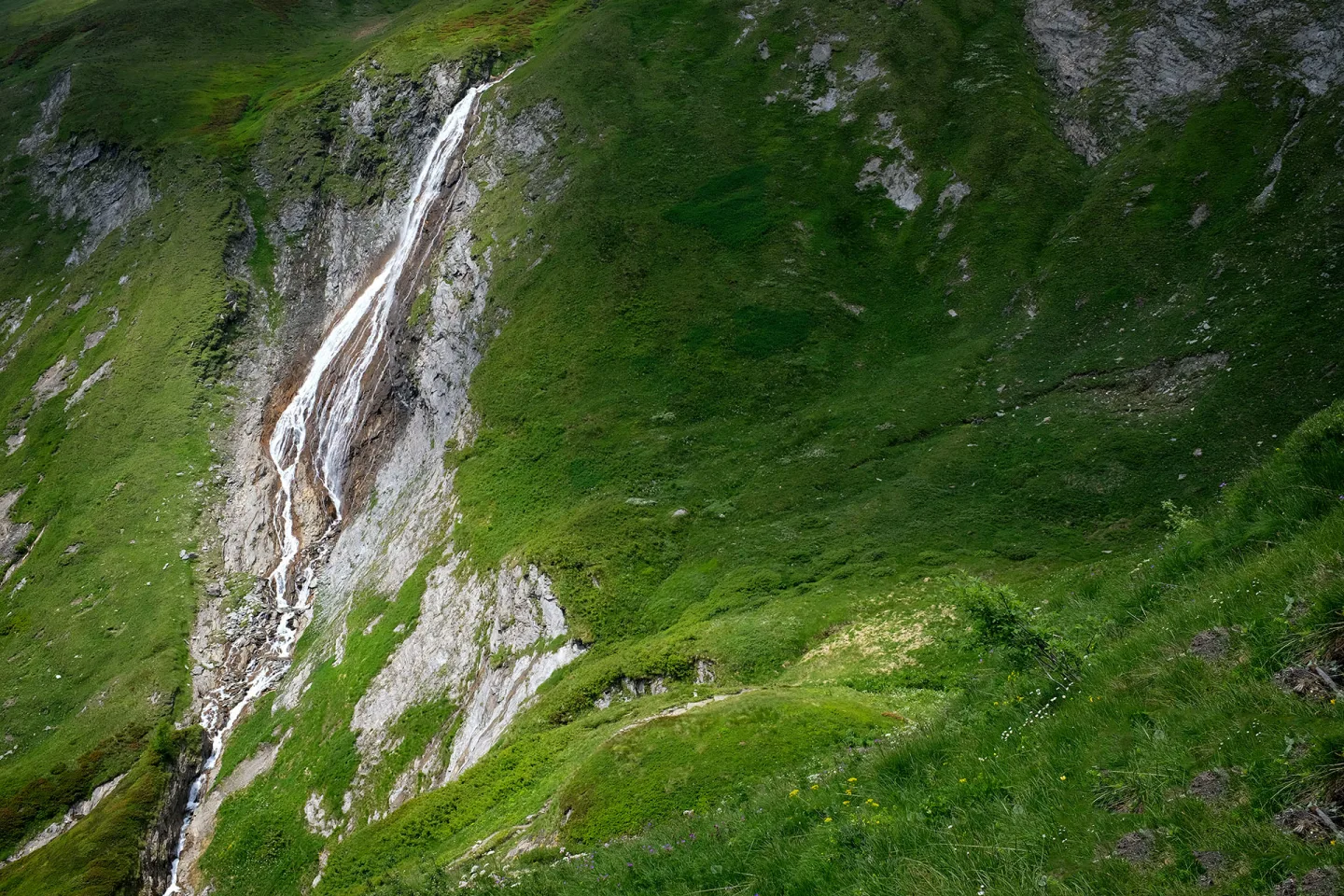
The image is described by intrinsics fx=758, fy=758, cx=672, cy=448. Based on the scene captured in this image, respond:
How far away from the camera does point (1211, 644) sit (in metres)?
8.19

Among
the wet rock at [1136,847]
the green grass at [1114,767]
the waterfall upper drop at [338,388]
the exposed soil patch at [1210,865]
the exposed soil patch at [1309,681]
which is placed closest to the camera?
the exposed soil patch at [1210,865]

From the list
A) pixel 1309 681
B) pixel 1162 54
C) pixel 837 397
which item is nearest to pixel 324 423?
pixel 837 397

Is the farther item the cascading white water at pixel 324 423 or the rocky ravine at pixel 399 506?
the cascading white water at pixel 324 423

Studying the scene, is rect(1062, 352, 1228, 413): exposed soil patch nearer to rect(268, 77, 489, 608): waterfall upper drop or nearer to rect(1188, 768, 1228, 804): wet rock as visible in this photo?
rect(1188, 768, 1228, 804): wet rock

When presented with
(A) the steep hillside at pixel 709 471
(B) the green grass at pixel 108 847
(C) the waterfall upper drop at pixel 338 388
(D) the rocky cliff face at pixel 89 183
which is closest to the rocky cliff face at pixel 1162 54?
(A) the steep hillside at pixel 709 471

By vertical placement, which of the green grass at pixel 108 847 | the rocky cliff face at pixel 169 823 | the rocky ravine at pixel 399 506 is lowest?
the rocky cliff face at pixel 169 823

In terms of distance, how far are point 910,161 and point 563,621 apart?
44.8 m

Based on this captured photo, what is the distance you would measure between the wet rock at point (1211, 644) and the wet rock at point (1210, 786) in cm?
177

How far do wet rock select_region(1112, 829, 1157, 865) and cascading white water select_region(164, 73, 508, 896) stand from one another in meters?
50.3

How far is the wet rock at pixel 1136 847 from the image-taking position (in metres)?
6.29

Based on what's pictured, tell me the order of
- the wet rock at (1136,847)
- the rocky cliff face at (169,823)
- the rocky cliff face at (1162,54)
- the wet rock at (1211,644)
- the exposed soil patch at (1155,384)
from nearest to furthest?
the wet rock at (1136,847)
the wet rock at (1211,644)
the exposed soil patch at (1155,384)
the rocky cliff face at (169,823)
the rocky cliff face at (1162,54)

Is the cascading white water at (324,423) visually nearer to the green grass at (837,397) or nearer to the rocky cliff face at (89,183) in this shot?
the green grass at (837,397)

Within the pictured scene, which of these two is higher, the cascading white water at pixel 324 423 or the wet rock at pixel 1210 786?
the wet rock at pixel 1210 786

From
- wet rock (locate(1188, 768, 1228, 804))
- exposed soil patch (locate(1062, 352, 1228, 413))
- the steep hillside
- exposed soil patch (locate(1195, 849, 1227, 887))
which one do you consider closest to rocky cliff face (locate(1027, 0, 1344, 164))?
the steep hillside
